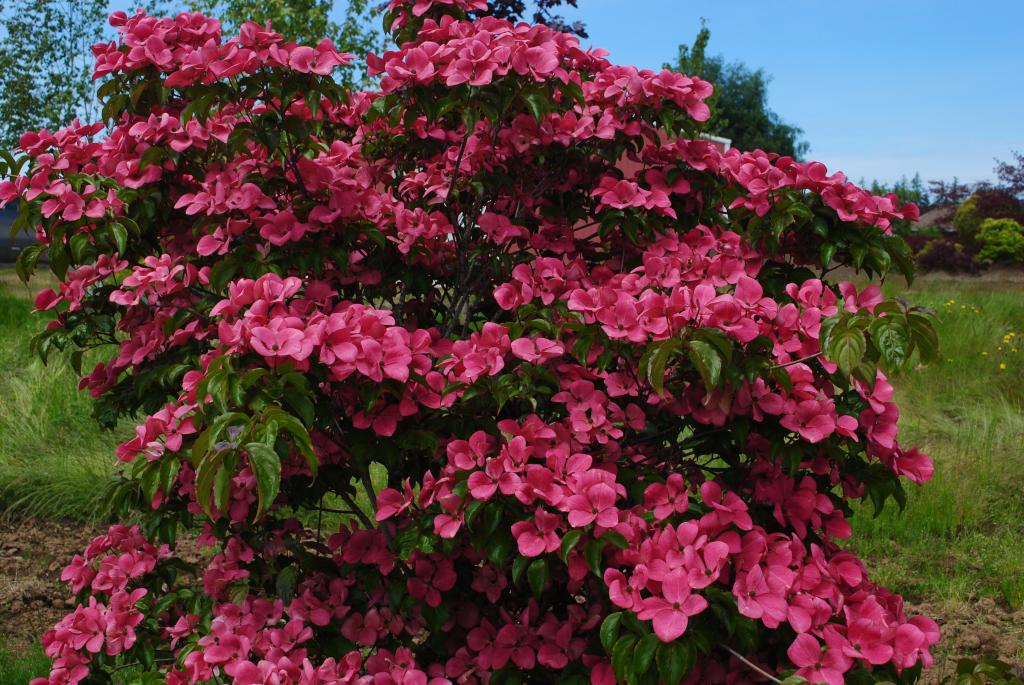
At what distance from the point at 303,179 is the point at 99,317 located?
68cm

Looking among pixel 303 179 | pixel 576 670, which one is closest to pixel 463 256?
pixel 303 179

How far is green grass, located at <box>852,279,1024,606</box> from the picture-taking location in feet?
12.6

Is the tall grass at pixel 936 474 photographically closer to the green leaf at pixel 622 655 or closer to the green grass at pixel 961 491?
the green grass at pixel 961 491

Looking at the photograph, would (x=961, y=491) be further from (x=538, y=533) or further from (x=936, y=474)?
(x=538, y=533)

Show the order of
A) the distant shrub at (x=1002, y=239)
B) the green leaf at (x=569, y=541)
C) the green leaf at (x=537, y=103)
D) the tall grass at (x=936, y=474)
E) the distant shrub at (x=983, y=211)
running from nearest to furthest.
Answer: the green leaf at (x=569, y=541), the green leaf at (x=537, y=103), the tall grass at (x=936, y=474), the distant shrub at (x=1002, y=239), the distant shrub at (x=983, y=211)

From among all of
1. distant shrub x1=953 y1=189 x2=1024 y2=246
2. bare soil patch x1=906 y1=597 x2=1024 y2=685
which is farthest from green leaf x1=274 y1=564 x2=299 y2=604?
distant shrub x1=953 y1=189 x2=1024 y2=246

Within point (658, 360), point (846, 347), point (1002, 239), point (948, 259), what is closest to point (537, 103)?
point (658, 360)

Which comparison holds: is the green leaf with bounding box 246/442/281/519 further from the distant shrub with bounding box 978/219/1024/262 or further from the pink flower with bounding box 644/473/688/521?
the distant shrub with bounding box 978/219/1024/262

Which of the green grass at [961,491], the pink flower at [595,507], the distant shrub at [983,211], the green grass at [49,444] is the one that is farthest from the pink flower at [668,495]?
the distant shrub at [983,211]

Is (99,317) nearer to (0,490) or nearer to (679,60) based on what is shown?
(0,490)

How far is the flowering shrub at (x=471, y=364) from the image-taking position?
5.32 ft

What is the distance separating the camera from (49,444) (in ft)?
16.1

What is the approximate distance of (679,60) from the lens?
15.4m

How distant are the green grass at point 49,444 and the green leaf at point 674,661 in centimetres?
348
